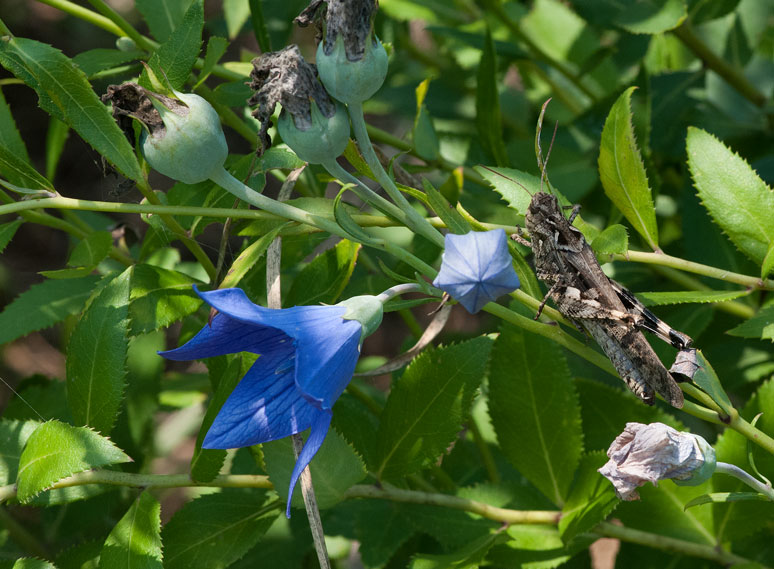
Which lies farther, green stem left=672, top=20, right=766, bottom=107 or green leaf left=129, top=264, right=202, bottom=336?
green stem left=672, top=20, right=766, bottom=107

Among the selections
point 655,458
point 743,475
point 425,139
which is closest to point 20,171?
point 425,139

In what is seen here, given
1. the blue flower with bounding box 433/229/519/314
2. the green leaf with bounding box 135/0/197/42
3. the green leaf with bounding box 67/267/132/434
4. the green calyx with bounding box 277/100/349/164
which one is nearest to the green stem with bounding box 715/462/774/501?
the blue flower with bounding box 433/229/519/314

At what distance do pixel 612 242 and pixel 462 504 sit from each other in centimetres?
47

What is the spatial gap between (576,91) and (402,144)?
3.04 ft

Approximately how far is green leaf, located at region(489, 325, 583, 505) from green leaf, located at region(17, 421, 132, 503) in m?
0.59

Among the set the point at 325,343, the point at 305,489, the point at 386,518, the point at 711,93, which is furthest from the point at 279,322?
the point at 711,93

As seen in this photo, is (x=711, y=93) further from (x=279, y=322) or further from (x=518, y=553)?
(x=279, y=322)

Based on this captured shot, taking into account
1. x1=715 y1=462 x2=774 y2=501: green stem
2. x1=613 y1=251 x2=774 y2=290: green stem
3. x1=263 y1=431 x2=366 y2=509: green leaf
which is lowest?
x1=263 y1=431 x2=366 y2=509: green leaf

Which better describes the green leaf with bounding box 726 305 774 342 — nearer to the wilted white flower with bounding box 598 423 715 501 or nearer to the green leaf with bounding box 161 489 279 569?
the wilted white flower with bounding box 598 423 715 501

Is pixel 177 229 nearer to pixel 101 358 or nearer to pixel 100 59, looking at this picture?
pixel 101 358

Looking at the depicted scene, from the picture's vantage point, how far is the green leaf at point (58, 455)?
1022 mm

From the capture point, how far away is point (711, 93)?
1.93 meters

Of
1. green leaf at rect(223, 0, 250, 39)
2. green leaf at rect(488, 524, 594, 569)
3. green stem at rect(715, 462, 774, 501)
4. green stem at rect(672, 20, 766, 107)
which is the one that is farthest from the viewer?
green leaf at rect(223, 0, 250, 39)

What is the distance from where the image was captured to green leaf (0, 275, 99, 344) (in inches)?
54.3
